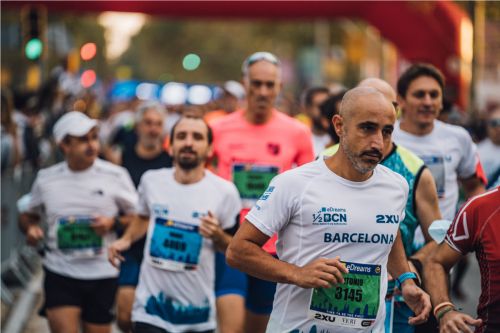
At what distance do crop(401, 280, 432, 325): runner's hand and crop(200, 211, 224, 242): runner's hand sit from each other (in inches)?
68.8

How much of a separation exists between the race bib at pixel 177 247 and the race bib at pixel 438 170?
1.59 m

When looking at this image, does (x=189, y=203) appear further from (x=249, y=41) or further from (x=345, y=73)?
(x=249, y=41)

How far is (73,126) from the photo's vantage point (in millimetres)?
7652

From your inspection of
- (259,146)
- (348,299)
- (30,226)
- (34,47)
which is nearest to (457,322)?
(348,299)

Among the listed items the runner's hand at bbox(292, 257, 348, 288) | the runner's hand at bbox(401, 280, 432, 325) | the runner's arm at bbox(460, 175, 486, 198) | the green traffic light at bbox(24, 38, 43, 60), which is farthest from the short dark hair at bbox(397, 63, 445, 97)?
the green traffic light at bbox(24, 38, 43, 60)

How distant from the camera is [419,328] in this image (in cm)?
604

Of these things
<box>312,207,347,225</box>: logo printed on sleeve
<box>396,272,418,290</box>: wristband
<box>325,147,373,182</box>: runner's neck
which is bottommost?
<box>396,272,418,290</box>: wristband

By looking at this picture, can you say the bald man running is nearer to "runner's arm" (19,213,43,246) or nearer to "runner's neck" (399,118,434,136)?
"runner's neck" (399,118,434,136)

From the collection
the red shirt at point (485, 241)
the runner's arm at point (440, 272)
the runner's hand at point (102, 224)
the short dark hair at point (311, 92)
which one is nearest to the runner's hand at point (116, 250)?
the runner's hand at point (102, 224)

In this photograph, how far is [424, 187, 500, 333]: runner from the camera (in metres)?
4.32

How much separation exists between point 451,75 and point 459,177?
63.9ft

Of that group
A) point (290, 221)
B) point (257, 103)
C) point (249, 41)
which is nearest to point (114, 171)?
point (257, 103)

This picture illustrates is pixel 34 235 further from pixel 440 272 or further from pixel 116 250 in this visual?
pixel 440 272

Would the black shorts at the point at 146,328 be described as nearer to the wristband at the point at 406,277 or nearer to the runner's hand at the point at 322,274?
the wristband at the point at 406,277
